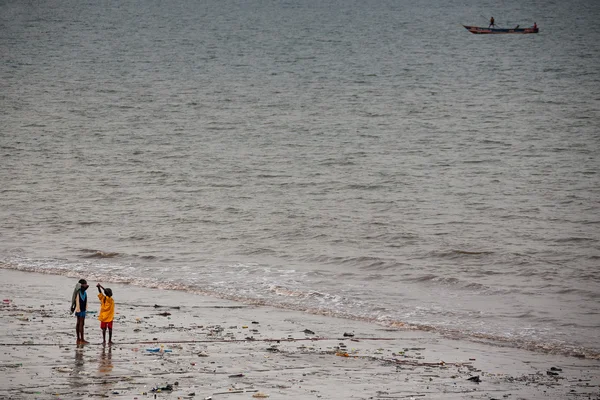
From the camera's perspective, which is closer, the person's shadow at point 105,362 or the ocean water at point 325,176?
the person's shadow at point 105,362

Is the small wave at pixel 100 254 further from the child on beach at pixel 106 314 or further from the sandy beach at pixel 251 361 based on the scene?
the child on beach at pixel 106 314

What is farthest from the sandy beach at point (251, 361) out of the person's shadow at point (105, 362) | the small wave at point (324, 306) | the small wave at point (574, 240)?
the small wave at point (574, 240)

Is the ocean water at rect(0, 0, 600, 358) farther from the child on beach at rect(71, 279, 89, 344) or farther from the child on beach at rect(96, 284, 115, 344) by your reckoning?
the child on beach at rect(71, 279, 89, 344)

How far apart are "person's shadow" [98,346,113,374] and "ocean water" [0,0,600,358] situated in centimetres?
682

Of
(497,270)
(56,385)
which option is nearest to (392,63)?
(497,270)

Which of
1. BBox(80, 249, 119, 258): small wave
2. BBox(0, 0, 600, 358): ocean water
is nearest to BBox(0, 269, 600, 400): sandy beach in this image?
BBox(0, 0, 600, 358): ocean water

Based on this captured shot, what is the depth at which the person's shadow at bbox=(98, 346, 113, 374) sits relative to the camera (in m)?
15.9

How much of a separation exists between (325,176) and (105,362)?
28.2 metres

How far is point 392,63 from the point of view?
3563 inches

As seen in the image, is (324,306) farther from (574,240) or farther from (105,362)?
(574,240)

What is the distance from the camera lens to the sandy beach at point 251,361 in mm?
15102

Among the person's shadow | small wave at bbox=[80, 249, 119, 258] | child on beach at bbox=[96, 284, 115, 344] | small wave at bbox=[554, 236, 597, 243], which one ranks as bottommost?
small wave at bbox=[80, 249, 119, 258]

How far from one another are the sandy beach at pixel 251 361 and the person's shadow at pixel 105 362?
20mm

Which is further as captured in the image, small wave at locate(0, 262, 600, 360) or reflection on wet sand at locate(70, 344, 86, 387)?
small wave at locate(0, 262, 600, 360)
